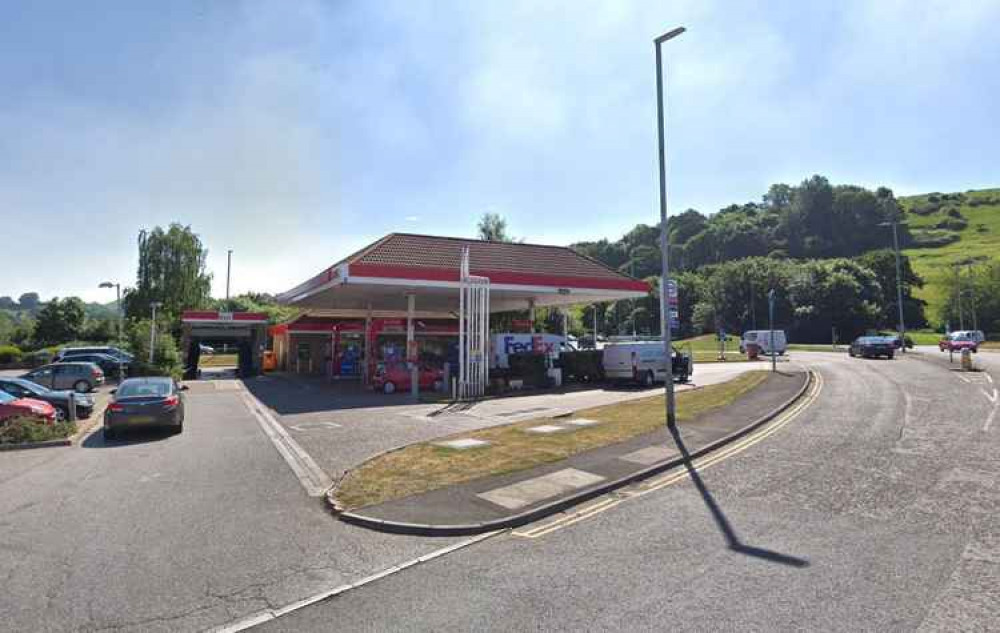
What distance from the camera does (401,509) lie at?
24.6 feet

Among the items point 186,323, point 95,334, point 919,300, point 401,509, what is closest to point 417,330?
point 186,323

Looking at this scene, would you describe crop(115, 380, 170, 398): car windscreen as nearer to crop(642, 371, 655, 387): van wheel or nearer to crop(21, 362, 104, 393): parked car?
crop(21, 362, 104, 393): parked car

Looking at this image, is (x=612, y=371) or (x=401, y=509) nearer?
(x=401, y=509)

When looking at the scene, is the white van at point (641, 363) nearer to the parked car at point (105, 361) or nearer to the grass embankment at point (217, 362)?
the parked car at point (105, 361)

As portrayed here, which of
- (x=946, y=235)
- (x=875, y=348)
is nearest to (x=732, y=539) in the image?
(x=875, y=348)

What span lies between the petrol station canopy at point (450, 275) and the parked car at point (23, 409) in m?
9.90

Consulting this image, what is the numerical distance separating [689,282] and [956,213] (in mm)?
89389

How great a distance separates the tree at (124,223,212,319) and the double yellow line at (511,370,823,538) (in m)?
56.5

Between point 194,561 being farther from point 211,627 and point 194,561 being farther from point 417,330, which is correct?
point 417,330

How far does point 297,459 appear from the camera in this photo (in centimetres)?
1105

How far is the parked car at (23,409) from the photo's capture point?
13.8 meters

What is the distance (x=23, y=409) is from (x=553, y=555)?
1492cm

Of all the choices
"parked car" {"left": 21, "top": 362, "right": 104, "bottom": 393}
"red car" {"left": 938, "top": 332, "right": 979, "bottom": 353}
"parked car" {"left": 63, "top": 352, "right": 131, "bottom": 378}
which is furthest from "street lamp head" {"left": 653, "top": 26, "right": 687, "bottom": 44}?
"red car" {"left": 938, "top": 332, "right": 979, "bottom": 353}

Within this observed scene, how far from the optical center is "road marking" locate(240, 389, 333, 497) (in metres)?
9.01
